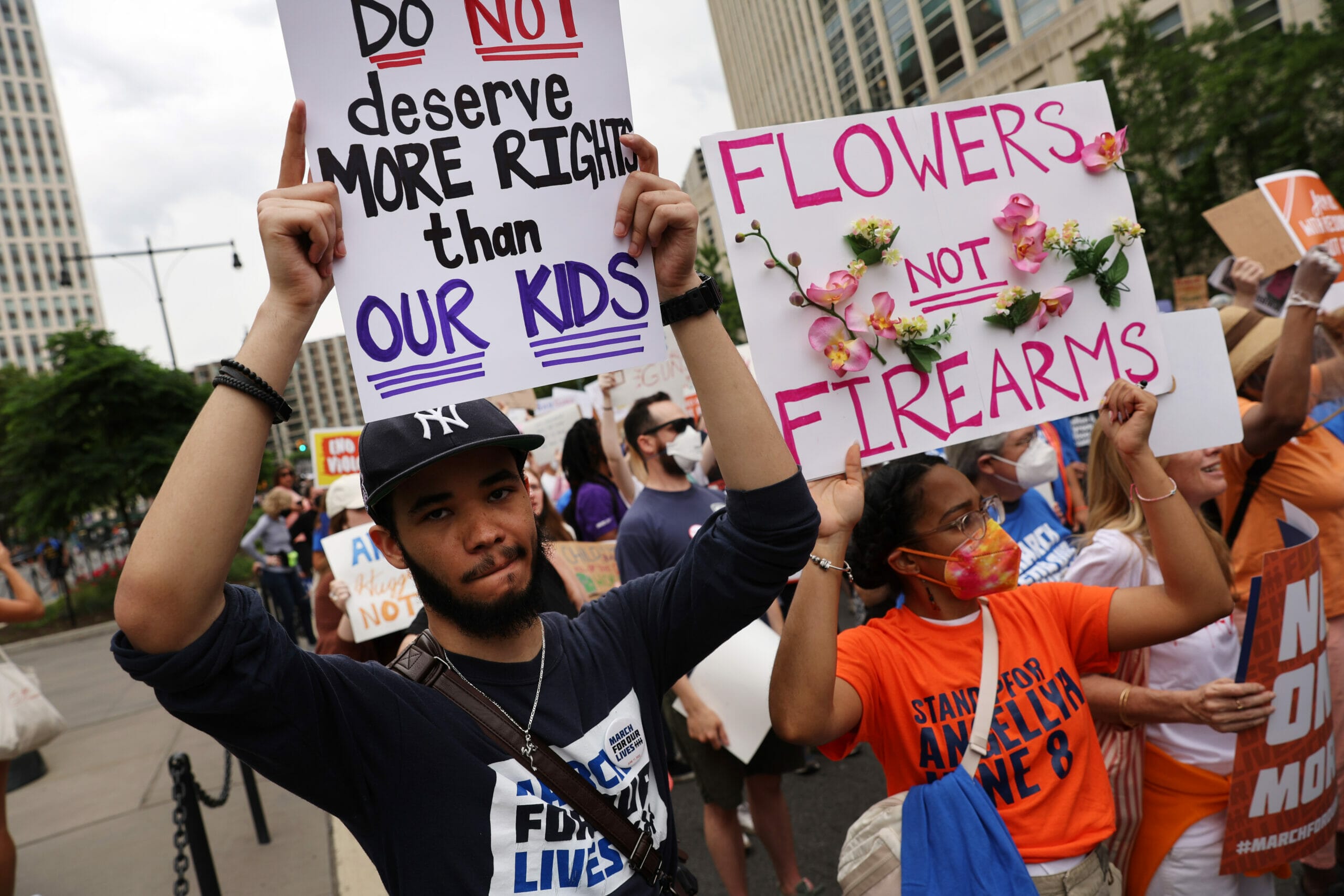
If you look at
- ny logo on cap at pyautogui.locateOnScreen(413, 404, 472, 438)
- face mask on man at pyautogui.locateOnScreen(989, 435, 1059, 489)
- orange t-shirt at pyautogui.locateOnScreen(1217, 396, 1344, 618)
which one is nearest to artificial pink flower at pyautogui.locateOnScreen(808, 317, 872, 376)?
ny logo on cap at pyautogui.locateOnScreen(413, 404, 472, 438)

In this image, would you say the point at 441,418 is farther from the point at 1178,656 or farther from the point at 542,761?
the point at 1178,656

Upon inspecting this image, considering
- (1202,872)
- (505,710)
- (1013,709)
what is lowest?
(1202,872)

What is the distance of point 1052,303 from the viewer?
229 centimetres

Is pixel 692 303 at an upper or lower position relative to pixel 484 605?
upper

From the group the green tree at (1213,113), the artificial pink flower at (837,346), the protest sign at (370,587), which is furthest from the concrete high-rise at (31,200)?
the artificial pink flower at (837,346)

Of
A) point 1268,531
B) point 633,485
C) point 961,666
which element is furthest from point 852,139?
point 633,485

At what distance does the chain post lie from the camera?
3283mm

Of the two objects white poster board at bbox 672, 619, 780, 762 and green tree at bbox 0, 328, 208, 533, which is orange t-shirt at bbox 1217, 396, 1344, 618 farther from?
green tree at bbox 0, 328, 208, 533

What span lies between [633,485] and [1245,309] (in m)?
3.47

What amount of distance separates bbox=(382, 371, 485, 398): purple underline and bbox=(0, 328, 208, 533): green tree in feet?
63.5

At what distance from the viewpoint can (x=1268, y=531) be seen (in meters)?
3.19

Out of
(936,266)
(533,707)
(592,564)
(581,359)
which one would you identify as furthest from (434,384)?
(592,564)

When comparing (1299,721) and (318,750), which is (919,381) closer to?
(1299,721)

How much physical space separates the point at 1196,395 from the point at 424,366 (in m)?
2.08
